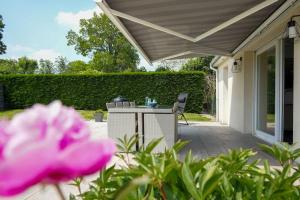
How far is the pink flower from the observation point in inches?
14.7

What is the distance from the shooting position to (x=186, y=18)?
6.93m

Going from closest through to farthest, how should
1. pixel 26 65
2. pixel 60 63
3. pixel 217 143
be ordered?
pixel 217 143
pixel 26 65
pixel 60 63

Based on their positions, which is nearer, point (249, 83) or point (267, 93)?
point (267, 93)

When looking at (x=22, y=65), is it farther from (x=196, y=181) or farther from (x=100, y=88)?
(x=196, y=181)

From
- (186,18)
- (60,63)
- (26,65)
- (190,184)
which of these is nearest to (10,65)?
(26,65)

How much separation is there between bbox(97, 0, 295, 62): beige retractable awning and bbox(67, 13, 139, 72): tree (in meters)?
32.4

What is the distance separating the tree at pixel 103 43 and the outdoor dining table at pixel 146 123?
34085 mm

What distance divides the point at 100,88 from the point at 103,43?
75.1 feet

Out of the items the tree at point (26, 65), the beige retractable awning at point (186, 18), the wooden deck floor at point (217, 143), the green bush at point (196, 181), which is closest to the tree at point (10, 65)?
the tree at point (26, 65)

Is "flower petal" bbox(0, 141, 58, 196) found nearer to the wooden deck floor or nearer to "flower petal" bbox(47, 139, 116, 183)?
"flower petal" bbox(47, 139, 116, 183)

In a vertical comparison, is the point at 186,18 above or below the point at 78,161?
above

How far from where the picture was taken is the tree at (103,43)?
1674 inches

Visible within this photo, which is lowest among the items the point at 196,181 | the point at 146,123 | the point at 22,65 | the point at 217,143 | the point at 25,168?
the point at 217,143

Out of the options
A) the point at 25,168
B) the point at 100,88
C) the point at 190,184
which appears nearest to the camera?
the point at 25,168
